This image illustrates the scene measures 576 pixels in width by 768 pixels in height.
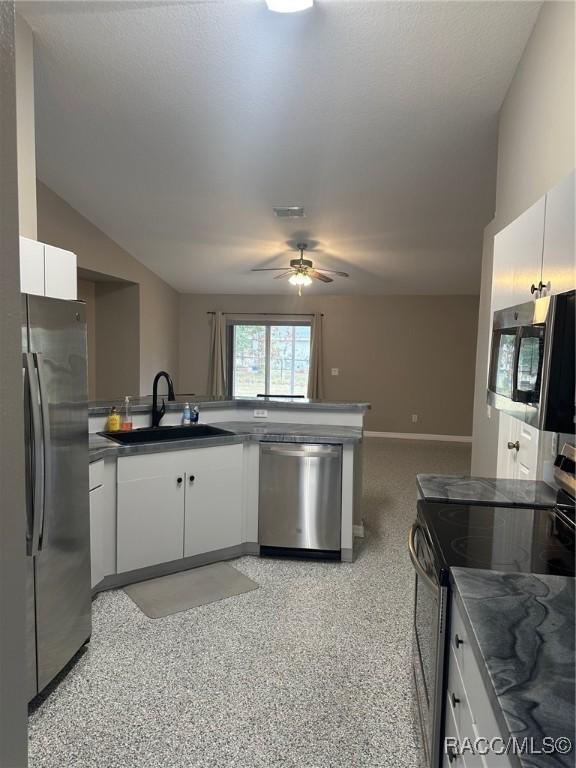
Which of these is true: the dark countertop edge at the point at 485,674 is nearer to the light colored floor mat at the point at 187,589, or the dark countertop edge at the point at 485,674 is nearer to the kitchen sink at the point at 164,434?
the light colored floor mat at the point at 187,589

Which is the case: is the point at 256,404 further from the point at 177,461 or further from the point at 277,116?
the point at 277,116

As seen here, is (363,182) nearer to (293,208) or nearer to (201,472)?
(293,208)

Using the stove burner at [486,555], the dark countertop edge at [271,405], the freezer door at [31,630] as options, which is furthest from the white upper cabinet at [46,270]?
the stove burner at [486,555]

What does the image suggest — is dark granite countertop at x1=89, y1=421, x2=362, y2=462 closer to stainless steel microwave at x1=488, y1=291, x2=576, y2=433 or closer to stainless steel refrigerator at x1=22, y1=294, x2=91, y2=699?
stainless steel refrigerator at x1=22, y1=294, x2=91, y2=699

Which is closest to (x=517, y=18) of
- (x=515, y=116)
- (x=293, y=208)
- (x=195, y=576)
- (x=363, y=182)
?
(x=515, y=116)

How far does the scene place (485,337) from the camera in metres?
3.39

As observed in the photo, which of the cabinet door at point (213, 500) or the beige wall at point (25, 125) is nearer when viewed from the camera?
the beige wall at point (25, 125)

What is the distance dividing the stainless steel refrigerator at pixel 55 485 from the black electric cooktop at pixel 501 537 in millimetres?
1455

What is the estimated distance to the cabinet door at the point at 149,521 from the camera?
282 centimetres

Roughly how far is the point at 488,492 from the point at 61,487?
1775mm

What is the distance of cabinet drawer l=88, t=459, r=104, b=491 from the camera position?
2.57 metres

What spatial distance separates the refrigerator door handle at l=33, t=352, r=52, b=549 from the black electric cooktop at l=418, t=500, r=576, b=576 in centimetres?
142

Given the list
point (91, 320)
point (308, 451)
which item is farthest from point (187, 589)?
point (91, 320)

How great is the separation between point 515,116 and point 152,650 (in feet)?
11.0
